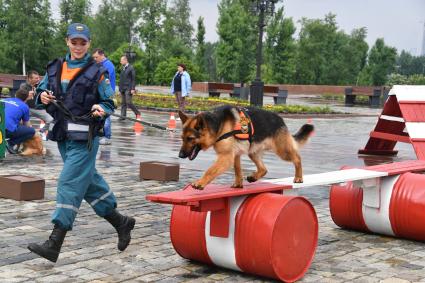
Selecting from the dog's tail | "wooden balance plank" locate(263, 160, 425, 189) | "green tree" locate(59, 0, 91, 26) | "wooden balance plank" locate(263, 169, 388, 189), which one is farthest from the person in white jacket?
"green tree" locate(59, 0, 91, 26)

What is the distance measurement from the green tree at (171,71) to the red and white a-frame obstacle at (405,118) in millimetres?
42494

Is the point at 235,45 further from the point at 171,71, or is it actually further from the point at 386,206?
the point at 386,206

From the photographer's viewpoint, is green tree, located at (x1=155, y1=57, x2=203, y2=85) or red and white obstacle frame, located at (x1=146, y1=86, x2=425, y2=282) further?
green tree, located at (x1=155, y1=57, x2=203, y2=85)

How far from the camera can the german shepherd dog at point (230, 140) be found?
4812 millimetres

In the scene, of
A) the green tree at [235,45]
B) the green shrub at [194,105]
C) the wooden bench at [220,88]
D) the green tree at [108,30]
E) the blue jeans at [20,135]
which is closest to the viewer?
the blue jeans at [20,135]

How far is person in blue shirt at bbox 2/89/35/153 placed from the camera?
1107 cm

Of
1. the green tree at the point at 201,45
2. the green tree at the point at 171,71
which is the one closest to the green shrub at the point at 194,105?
the green tree at the point at 171,71

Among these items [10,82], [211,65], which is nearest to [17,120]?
[10,82]

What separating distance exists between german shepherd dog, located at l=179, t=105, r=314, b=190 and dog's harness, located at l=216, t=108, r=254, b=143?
0.02 meters

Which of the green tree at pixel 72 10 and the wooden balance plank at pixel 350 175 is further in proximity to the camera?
the green tree at pixel 72 10

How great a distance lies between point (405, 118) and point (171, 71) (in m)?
46.7

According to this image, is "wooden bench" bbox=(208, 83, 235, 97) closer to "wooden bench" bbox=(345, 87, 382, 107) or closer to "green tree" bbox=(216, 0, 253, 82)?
"wooden bench" bbox=(345, 87, 382, 107)

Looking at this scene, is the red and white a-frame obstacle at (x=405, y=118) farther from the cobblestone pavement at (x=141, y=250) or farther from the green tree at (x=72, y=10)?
the green tree at (x=72, y=10)

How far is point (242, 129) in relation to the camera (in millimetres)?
5102
